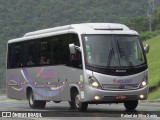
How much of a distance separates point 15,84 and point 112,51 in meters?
8.45

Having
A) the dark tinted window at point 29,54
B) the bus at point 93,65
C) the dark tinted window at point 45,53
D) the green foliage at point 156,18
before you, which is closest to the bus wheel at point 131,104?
the bus at point 93,65

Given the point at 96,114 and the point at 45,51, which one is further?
the point at 45,51

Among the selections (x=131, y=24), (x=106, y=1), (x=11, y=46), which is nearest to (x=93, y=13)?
(x=106, y=1)

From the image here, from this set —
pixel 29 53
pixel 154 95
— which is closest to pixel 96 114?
pixel 29 53

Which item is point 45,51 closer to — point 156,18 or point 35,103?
point 35,103

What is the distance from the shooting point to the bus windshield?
19.4m

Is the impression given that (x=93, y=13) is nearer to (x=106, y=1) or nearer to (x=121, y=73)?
(x=106, y=1)

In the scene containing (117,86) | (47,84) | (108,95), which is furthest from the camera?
(47,84)

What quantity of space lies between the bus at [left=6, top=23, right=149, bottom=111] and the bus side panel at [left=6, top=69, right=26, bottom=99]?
8.20 ft

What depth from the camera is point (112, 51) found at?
1961cm

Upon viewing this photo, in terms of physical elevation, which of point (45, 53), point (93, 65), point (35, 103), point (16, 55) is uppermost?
point (93, 65)

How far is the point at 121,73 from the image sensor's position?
757 inches

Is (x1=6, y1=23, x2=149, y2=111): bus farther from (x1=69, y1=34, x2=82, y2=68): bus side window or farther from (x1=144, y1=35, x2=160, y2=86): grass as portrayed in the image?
(x1=144, y1=35, x2=160, y2=86): grass

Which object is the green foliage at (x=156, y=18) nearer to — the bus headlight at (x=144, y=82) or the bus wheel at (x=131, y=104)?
the bus wheel at (x=131, y=104)
